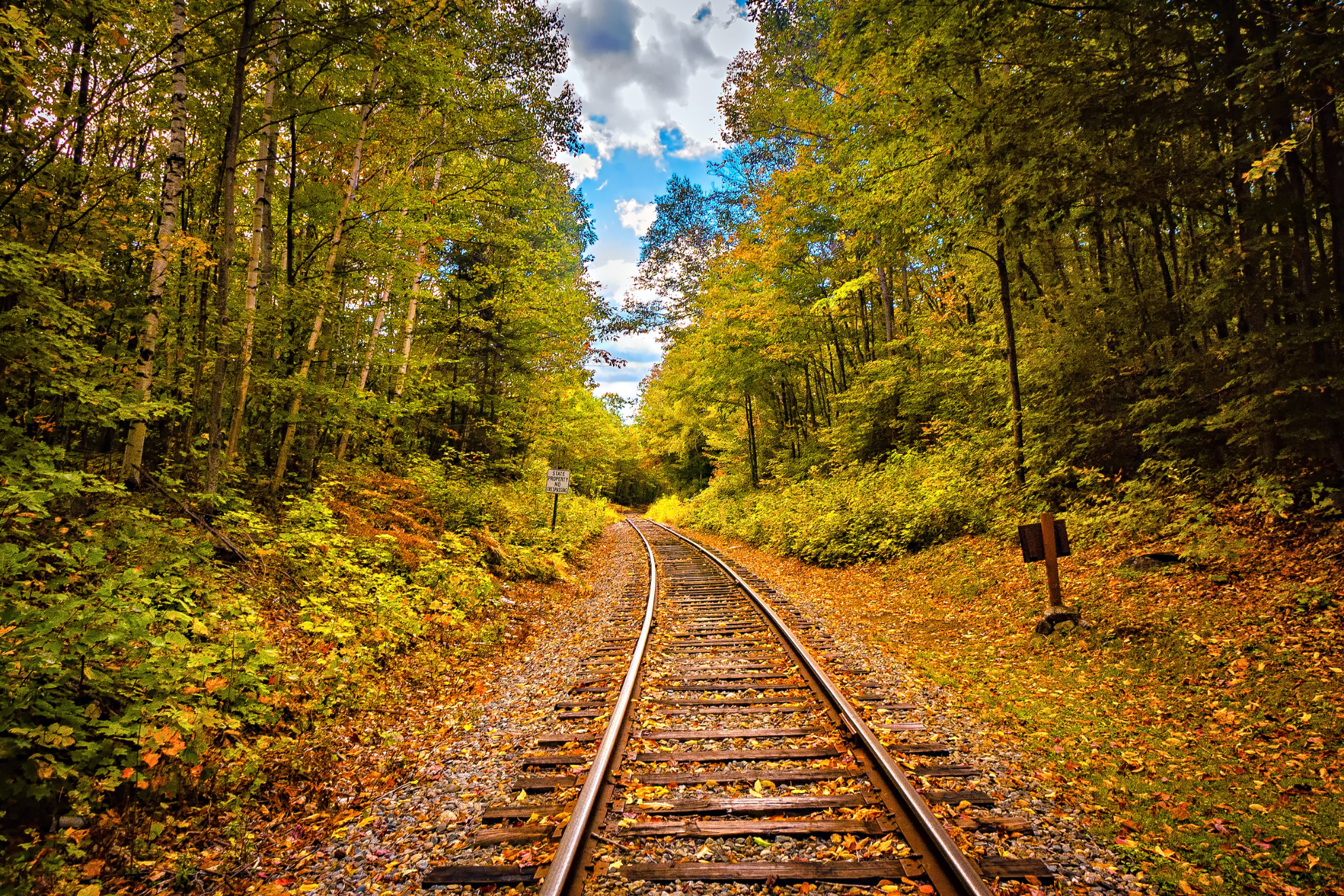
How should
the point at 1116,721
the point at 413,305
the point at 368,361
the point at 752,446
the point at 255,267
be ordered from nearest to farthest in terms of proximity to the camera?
the point at 1116,721 < the point at 255,267 < the point at 368,361 < the point at 413,305 < the point at 752,446

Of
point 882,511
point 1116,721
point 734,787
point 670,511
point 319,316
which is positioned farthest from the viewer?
point 670,511

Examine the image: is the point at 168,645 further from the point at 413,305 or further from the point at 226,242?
the point at 413,305

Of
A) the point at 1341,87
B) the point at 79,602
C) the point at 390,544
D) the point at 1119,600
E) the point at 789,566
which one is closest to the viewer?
the point at 79,602

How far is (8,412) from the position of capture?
5645 millimetres

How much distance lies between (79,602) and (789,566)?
12245 millimetres

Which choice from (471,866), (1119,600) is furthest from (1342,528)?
(471,866)

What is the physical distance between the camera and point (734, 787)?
3678mm

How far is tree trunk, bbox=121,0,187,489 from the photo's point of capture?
603cm

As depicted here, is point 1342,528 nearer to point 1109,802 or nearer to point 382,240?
point 1109,802

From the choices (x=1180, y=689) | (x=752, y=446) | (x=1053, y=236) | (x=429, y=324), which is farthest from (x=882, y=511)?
(x=429, y=324)

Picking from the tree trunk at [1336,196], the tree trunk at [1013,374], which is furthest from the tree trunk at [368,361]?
the tree trunk at [1336,196]

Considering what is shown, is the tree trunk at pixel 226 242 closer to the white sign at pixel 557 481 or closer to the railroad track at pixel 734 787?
the railroad track at pixel 734 787

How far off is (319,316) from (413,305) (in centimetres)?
453

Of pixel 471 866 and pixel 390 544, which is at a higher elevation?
pixel 390 544
